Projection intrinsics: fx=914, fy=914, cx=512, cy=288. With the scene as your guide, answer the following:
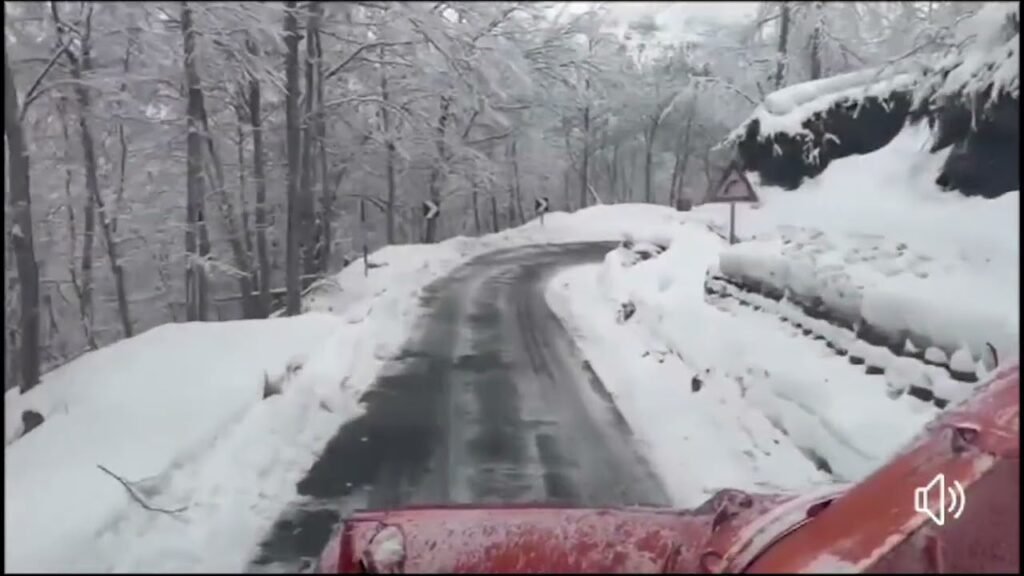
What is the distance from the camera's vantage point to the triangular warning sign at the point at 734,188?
3.09 metres

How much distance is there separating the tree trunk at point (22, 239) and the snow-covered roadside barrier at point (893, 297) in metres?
2.47

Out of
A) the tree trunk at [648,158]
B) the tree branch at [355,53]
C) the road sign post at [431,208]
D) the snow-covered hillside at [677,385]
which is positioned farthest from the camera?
the road sign post at [431,208]

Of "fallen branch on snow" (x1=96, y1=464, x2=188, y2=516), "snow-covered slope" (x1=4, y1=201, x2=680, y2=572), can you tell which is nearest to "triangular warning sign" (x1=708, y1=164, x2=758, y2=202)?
"snow-covered slope" (x1=4, y1=201, x2=680, y2=572)

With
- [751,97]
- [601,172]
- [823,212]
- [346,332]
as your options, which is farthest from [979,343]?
[346,332]

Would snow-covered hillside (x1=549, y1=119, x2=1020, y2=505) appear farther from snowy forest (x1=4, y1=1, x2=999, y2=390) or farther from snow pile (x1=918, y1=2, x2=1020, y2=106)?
snowy forest (x1=4, y1=1, x2=999, y2=390)

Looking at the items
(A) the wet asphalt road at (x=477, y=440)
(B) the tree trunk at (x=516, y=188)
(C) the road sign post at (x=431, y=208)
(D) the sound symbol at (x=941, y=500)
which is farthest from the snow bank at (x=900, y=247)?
(C) the road sign post at (x=431, y=208)

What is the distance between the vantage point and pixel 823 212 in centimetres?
304

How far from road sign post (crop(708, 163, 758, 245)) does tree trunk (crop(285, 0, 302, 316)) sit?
1.46 meters

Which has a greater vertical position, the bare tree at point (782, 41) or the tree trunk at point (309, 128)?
the bare tree at point (782, 41)

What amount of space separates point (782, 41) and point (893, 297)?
2.82 ft

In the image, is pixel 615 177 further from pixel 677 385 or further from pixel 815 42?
pixel 677 385

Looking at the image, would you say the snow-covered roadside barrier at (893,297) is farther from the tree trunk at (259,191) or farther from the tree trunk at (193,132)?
the tree trunk at (193,132)

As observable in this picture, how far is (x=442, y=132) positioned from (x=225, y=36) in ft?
4.82

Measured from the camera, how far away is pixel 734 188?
3.16 metres
